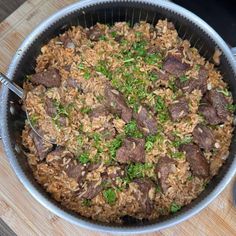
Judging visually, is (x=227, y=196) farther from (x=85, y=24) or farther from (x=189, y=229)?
(x=85, y=24)

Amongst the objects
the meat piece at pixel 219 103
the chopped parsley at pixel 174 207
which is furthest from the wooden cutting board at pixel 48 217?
the meat piece at pixel 219 103

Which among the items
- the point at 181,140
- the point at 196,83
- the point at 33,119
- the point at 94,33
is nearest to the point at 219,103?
the point at 196,83

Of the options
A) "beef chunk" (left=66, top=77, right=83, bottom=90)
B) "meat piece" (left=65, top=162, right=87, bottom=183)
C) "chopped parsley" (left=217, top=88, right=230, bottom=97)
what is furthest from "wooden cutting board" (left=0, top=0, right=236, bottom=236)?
"beef chunk" (left=66, top=77, right=83, bottom=90)

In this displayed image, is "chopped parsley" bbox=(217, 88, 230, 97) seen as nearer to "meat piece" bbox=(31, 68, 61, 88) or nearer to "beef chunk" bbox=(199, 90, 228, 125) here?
"beef chunk" bbox=(199, 90, 228, 125)

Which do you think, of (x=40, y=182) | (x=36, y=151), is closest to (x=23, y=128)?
(x=36, y=151)

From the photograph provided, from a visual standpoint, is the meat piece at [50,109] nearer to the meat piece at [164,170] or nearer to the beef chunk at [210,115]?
the meat piece at [164,170]

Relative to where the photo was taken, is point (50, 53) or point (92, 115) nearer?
point (92, 115)

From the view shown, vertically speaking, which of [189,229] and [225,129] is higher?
[225,129]
